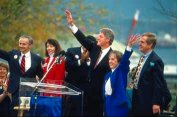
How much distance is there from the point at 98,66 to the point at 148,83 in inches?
47.1

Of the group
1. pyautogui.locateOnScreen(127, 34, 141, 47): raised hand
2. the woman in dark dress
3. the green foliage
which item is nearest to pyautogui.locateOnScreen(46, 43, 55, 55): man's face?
the woman in dark dress

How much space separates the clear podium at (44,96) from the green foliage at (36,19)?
10.6 m

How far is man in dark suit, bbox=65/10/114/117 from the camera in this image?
13.1 m

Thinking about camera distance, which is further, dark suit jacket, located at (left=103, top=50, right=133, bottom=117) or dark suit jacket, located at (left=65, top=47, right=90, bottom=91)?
dark suit jacket, located at (left=65, top=47, right=90, bottom=91)

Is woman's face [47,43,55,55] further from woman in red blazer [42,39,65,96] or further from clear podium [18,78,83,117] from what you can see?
clear podium [18,78,83,117]

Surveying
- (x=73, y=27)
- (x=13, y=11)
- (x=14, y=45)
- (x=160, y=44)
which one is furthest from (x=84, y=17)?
(x=160, y=44)

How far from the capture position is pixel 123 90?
1198 centimetres

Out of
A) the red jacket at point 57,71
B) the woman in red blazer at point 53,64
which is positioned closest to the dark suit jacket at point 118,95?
the woman in red blazer at point 53,64

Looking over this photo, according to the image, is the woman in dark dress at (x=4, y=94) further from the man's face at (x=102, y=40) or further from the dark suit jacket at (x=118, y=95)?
the dark suit jacket at (x=118, y=95)

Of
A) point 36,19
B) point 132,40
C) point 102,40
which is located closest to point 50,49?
point 102,40

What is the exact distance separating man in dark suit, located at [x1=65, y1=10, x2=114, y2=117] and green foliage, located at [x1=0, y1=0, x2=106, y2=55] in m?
9.00

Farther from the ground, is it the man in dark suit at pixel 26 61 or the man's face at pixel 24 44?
the man's face at pixel 24 44

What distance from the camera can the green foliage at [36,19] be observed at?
77.6 ft

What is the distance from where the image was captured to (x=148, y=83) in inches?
483
